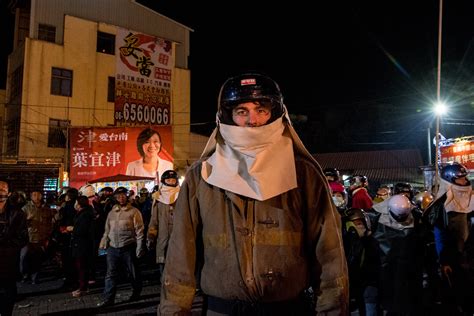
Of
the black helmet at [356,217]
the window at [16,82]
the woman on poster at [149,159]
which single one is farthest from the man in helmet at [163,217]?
the window at [16,82]

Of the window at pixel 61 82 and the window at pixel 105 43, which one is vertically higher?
the window at pixel 105 43

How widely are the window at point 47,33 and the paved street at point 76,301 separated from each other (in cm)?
1970

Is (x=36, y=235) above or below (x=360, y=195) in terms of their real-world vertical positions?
below

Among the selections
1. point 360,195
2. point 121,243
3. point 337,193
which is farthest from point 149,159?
point 337,193

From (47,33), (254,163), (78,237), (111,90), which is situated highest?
(47,33)

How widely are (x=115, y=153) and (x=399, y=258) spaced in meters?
16.3

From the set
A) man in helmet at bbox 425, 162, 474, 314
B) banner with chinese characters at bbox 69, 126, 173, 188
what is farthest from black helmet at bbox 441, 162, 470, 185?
banner with chinese characters at bbox 69, 126, 173, 188

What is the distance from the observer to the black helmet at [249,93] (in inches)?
101

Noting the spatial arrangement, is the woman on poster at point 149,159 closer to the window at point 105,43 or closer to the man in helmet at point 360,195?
the window at point 105,43

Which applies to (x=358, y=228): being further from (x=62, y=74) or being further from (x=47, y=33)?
(x=47, y=33)

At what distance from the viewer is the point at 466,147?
54.3 feet

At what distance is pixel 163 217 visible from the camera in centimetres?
813

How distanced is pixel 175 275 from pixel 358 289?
3952mm

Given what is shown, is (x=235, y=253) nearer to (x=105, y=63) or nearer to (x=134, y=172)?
(x=134, y=172)
